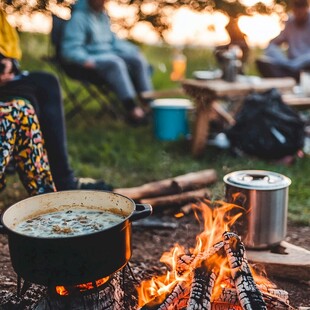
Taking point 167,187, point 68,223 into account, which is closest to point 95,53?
point 167,187

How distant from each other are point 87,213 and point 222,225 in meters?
0.76

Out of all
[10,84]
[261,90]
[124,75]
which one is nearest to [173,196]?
[10,84]

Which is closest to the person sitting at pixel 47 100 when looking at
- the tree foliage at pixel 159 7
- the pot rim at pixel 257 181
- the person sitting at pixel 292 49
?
the pot rim at pixel 257 181

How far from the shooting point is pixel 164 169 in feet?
15.3

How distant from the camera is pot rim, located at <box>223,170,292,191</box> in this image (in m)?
2.63

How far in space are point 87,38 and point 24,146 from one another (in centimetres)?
356

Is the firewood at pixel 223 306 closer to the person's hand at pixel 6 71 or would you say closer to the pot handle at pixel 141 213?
the pot handle at pixel 141 213

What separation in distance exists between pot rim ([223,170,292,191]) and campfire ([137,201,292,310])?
1.46ft

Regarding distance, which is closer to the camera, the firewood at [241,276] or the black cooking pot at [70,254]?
the black cooking pot at [70,254]

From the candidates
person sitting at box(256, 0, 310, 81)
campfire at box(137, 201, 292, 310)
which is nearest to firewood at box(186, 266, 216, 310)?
campfire at box(137, 201, 292, 310)

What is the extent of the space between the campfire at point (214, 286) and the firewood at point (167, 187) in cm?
127

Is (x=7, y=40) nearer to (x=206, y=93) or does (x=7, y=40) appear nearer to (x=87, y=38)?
(x=206, y=93)

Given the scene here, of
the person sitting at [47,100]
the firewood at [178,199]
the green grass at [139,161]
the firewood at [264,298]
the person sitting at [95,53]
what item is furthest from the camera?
the person sitting at [95,53]

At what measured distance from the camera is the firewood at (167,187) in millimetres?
3584
